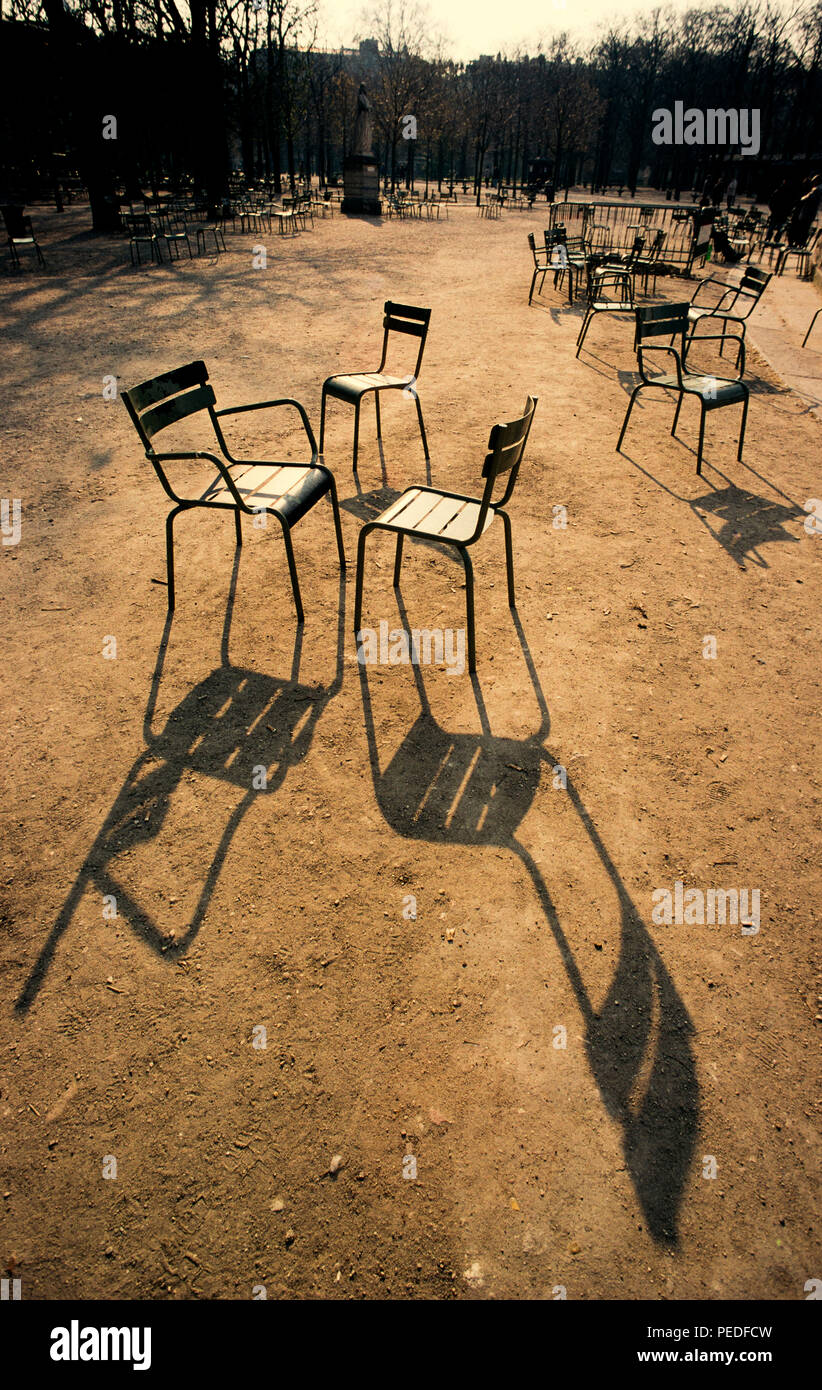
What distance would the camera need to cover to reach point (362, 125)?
24.9 meters

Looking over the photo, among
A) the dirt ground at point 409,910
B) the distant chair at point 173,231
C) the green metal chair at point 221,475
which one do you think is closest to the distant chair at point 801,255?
the distant chair at point 173,231

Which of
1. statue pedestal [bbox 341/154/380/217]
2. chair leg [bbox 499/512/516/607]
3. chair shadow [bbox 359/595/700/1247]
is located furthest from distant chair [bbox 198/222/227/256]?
chair shadow [bbox 359/595/700/1247]

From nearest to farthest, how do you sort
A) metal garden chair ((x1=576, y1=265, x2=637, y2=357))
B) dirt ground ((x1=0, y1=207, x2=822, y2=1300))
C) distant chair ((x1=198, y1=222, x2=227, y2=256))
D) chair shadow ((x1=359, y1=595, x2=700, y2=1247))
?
dirt ground ((x1=0, y1=207, x2=822, y2=1300)), chair shadow ((x1=359, y1=595, x2=700, y2=1247)), metal garden chair ((x1=576, y1=265, x2=637, y2=357)), distant chair ((x1=198, y1=222, x2=227, y2=256))

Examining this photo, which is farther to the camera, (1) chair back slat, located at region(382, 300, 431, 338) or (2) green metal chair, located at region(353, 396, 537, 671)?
(1) chair back slat, located at region(382, 300, 431, 338)

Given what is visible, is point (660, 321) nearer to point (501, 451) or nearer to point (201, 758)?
point (501, 451)

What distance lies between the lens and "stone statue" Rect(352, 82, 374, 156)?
23578mm

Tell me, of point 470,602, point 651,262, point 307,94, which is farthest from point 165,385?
point 307,94

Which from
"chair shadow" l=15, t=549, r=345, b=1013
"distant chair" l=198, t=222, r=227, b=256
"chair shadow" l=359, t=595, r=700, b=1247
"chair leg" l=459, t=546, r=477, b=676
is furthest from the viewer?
"distant chair" l=198, t=222, r=227, b=256

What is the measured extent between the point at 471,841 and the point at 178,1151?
1.43 m

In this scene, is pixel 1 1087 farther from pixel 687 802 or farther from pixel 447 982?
pixel 687 802

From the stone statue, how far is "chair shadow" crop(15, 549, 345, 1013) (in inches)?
1107

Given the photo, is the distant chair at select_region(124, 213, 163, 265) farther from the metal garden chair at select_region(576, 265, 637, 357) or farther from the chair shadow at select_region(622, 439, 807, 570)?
the chair shadow at select_region(622, 439, 807, 570)

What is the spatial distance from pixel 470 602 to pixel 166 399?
7.48 ft

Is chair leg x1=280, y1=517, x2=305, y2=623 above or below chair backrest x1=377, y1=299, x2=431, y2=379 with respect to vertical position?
below
